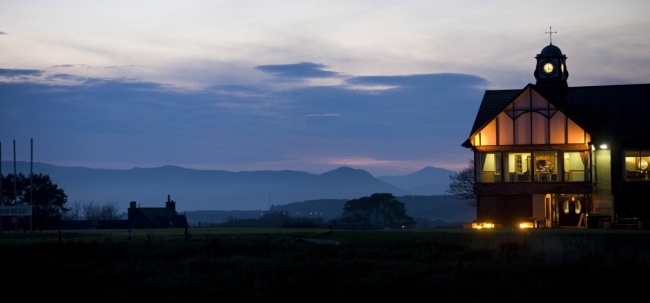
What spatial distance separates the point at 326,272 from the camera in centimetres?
2867

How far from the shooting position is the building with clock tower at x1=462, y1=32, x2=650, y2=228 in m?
58.5

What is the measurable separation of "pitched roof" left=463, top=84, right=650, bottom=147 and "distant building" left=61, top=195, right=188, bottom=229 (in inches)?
1803

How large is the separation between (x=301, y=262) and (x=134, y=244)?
9.06 meters

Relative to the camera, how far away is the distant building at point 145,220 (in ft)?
325

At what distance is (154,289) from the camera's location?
26.4 metres

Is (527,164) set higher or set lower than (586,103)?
lower

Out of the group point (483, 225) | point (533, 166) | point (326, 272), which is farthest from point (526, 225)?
point (326, 272)

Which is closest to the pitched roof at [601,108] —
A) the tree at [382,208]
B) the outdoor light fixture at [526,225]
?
the outdoor light fixture at [526,225]

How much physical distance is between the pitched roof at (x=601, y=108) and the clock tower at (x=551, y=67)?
953 mm

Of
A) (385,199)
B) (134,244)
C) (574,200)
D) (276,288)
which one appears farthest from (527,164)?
(385,199)

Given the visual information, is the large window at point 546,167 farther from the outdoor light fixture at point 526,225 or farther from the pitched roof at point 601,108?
the outdoor light fixture at point 526,225

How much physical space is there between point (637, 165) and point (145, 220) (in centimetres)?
5586

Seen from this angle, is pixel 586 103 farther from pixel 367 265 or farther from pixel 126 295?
pixel 126 295

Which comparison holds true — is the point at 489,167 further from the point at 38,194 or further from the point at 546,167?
the point at 38,194
